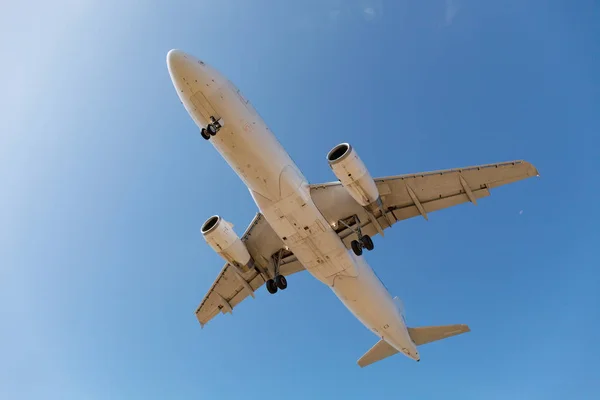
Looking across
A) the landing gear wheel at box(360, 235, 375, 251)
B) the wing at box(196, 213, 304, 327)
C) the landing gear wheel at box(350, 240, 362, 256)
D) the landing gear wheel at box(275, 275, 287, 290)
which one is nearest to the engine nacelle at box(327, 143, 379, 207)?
the landing gear wheel at box(360, 235, 375, 251)

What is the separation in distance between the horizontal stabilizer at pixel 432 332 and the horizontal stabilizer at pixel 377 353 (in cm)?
264

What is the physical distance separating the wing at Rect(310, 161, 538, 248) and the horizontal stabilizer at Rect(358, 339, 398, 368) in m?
9.25

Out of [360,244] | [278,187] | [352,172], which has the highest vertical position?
[352,172]

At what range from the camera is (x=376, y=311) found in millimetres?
22422

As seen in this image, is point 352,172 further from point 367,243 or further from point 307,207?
point 367,243

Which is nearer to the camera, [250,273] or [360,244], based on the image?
[360,244]

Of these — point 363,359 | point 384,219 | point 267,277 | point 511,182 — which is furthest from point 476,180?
point 363,359

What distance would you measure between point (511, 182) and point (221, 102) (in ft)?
42.4

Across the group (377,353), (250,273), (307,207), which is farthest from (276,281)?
(377,353)

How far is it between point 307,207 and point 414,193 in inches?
219

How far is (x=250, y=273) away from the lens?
25.2 meters

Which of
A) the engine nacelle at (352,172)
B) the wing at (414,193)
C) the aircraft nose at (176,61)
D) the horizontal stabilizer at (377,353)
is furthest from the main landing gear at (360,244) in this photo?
the aircraft nose at (176,61)

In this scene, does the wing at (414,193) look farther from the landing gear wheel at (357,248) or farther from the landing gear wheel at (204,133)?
the landing gear wheel at (204,133)

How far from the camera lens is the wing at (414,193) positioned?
20359 mm
